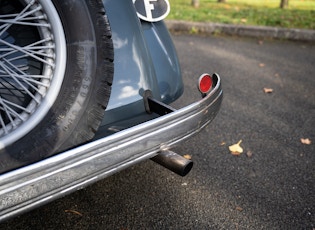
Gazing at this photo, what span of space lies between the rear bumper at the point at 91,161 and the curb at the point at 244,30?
459 cm

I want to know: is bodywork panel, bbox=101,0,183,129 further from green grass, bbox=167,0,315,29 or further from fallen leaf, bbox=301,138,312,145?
green grass, bbox=167,0,315,29

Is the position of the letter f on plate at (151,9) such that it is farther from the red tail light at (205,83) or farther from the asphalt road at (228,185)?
the asphalt road at (228,185)

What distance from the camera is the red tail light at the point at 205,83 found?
1.91 meters

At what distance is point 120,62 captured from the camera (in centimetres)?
180

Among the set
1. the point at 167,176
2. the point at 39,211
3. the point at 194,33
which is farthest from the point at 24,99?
the point at 194,33

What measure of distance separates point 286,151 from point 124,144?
5.29ft

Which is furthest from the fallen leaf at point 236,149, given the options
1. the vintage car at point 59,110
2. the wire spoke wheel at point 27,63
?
the wire spoke wheel at point 27,63

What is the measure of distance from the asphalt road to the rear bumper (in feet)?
1.78

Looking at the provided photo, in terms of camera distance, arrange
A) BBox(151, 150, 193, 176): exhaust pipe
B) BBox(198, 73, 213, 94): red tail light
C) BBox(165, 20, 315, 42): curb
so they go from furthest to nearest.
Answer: BBox(165, 20, 315, 42): curb
BBox(198, 73, 213, 94): red tail light
BBox(151, 150, 193, 176): exhaust pipe

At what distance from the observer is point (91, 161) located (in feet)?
4.62

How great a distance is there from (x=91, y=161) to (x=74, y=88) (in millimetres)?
304

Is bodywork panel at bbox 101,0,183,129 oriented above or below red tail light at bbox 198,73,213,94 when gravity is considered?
above

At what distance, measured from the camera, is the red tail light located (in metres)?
1.91

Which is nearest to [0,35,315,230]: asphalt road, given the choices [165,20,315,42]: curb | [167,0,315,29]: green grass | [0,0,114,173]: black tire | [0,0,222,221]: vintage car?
[0,0,222,221]: vintage car
